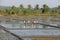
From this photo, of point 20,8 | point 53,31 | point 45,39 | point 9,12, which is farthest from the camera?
point 20,8

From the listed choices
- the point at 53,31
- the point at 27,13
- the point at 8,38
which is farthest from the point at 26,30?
the point at 27,13

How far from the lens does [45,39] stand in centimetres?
752

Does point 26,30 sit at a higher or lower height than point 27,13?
higher

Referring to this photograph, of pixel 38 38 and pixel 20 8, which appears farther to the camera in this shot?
pixel 20 8

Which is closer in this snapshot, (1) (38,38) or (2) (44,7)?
(1) (38,38)

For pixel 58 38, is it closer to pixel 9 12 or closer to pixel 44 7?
pixel 9 12

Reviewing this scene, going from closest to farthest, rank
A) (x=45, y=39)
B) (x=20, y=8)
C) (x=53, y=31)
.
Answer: (x=45, y=39)
(x=53, y=31)
(x=20, y=8)

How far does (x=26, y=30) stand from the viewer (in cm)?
1077

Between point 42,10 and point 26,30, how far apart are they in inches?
1427

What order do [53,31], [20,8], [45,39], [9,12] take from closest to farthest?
1. [45,39]
2. [53,31]
3. [9,12]
4. [20,8]

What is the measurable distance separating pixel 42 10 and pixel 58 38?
39.3m

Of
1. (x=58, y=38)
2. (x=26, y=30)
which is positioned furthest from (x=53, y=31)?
(x=58, y=38)

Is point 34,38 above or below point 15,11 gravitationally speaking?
above

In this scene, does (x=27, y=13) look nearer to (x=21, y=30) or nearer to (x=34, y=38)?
(x=21, y=30)
